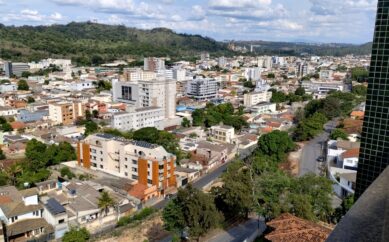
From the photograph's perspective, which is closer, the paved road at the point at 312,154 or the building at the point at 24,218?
the building at the point at 24,218

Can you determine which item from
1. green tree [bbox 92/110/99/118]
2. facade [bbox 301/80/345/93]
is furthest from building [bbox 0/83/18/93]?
facade [bbox 301/80/345/93]

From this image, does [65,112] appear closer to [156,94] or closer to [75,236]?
[156,94]

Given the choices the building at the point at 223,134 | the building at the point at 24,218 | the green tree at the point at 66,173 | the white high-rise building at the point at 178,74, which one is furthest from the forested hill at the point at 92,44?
the building at the point at 24,218

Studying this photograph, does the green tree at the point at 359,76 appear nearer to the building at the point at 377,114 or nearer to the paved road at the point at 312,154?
the paved road at the point at 312,154

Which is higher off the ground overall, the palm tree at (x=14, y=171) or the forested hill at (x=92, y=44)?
the forested hill at (x=92, y=44)

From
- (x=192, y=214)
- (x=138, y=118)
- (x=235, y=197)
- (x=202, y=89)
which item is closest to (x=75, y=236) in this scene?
(x=192, y=214)

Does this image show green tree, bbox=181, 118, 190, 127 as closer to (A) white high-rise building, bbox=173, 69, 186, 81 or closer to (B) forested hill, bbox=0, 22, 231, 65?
(A) white high-rise building, bbox=173, 69, 186, 81

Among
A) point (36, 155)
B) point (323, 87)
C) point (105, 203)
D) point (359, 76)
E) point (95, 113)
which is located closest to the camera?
point (105, 203)
